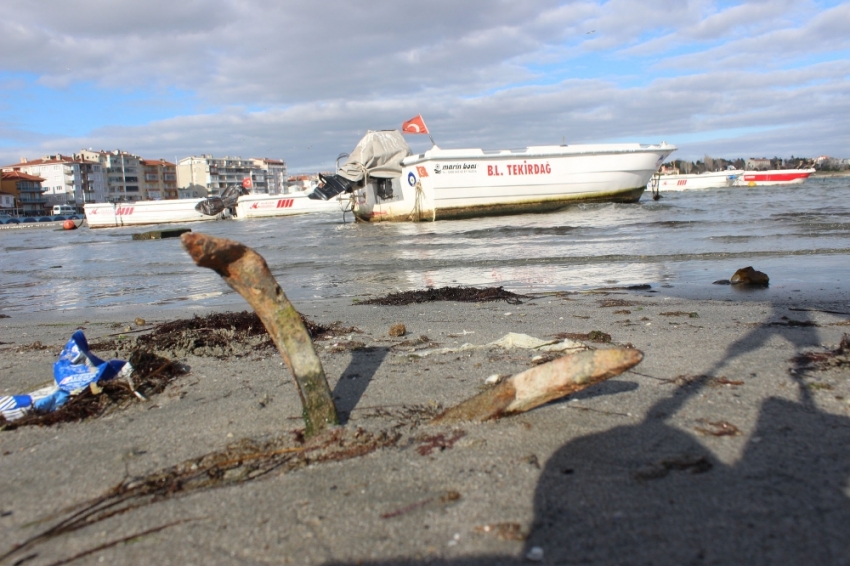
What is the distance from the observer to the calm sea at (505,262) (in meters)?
9.11

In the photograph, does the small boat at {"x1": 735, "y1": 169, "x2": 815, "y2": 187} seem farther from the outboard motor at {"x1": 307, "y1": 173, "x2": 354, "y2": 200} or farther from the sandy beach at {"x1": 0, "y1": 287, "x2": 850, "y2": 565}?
the sandy beach at {"x1": 0, "y1": 287, "x2": 850, "y2": 565}

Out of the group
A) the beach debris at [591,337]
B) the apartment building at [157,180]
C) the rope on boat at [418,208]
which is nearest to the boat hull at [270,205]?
the rope on boat at [418,208]

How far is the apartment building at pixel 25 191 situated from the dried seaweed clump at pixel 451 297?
116322 mm

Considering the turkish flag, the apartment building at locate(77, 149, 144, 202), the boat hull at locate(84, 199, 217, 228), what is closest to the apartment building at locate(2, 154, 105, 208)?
the apartment building at locate(77, 149, 144, 202)

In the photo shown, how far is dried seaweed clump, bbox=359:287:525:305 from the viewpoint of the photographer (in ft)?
24.4

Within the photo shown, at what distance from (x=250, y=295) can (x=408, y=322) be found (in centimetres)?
333

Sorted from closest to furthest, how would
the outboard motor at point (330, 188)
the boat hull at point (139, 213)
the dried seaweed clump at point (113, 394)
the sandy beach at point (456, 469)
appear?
1. the sandy beach at point (456, 469)
2. the dried seaweed clump at point (113, 394)
3. the outboard motor at point (330, 188)
4. the boat hull at point (139, 213)

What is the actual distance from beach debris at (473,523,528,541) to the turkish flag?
1000 inches

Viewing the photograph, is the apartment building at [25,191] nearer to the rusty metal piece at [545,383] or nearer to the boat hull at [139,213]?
the boat hull at [139,213]

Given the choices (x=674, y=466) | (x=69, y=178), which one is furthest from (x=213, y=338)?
(x=69, y=178)

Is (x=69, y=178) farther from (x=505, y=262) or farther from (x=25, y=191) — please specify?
(x=505, y=262)

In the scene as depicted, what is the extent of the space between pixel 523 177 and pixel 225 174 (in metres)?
146

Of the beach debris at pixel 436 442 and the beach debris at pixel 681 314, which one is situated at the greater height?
the beach debris at pixel 436 442

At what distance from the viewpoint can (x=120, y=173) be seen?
123562 millimetres
